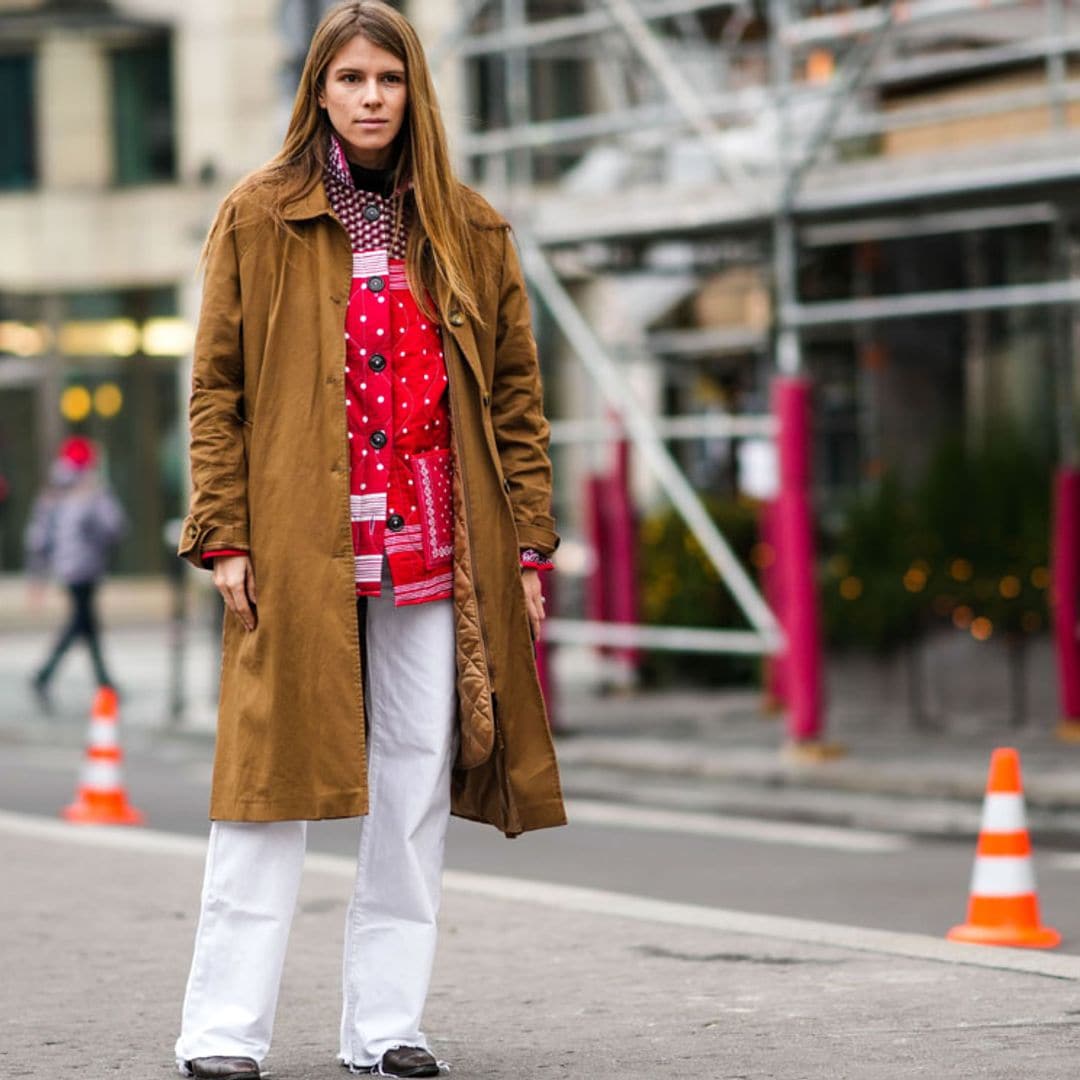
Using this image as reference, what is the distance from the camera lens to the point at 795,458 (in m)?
12.0

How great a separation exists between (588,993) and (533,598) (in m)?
1.40

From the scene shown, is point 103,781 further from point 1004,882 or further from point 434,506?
point 434,506

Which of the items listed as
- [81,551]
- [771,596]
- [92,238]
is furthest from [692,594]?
[92,238]

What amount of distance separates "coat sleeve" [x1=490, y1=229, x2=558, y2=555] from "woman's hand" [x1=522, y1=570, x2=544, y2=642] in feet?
0.19

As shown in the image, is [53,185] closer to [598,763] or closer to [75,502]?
[75,502]

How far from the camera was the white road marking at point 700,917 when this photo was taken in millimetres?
6535

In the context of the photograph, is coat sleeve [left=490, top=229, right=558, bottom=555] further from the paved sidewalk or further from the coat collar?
the paved sidewalk

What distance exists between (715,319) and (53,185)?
47.2 feet

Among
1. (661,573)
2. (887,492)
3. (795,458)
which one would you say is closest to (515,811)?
(795,458)

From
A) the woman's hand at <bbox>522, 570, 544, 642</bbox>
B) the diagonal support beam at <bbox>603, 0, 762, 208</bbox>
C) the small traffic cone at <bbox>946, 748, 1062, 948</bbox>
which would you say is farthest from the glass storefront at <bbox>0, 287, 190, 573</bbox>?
the woman's hand at <bbox>522, 570, 544, 642</bbox>

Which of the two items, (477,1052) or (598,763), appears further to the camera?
(598,763)

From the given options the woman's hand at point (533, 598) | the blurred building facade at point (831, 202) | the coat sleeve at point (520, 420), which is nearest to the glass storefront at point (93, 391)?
the blurred building facade at point (831, 202)

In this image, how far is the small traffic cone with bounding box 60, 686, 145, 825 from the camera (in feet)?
35.0

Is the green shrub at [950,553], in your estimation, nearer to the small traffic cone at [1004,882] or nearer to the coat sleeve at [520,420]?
the small traffic cone at [1004,882]
